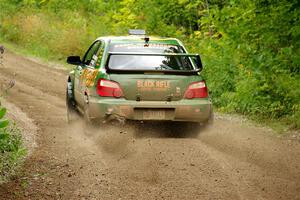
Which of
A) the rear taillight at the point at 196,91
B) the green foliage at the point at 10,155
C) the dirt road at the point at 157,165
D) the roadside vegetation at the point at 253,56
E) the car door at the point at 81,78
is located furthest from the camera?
the roadside vegetation at the point at 253,56

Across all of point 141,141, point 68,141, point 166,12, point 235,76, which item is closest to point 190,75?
point 141,141

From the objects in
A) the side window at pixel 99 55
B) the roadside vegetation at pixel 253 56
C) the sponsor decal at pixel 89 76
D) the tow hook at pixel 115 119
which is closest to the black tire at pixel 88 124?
the tow hook at pixel 115 119

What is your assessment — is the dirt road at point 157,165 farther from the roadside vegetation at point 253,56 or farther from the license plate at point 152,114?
the roadside vegetation at point 253,56

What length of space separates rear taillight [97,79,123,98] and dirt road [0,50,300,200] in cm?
52

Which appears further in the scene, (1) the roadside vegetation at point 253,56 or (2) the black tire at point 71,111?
(1) the roadside vegetation at point 253,56

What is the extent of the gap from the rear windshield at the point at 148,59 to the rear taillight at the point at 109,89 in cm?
32

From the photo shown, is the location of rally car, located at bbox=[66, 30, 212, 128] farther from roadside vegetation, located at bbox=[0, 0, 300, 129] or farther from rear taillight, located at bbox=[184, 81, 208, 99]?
roadside vegetation, located at bbox=[0, 0, 300, 129]

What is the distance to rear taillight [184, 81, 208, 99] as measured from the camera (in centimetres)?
956

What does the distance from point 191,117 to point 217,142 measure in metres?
0.55

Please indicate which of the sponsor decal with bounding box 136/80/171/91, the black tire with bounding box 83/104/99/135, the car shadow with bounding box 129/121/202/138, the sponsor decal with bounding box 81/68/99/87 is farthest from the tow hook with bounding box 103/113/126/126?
the sponsor decal with bounding box 81/68/99/87

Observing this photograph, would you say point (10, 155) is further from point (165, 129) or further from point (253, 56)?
point (253, 56)

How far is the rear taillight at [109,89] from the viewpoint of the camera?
941 centimetres

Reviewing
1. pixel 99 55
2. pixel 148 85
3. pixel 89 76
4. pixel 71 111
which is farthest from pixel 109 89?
pixel 71 111

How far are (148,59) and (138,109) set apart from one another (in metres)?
0.90
